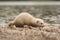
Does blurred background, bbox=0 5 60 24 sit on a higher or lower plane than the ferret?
lower

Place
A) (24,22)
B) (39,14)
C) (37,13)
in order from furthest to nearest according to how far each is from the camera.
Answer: (37,13)
(39,14)
(24,22)

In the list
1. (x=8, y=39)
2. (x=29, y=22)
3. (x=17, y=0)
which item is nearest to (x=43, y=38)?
(x=8, y=39)

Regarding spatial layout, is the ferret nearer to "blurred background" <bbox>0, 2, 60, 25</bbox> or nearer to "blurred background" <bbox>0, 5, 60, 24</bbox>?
"blurred background" <bbox>0, 2, 60, 25</bbox>

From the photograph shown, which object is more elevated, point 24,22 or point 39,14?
point 24,22

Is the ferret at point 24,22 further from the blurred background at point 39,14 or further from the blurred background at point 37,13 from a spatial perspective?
the blurred background at point 39,14

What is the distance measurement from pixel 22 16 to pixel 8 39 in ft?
11.0

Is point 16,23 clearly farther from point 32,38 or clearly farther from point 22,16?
point 32,38

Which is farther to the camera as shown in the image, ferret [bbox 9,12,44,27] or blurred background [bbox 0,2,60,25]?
blurred background [bbox 0,2,60,25]

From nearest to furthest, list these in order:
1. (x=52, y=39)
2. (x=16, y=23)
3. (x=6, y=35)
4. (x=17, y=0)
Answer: (x=52, y=39), (x=6, y=35), (x=16, y=23), (x=17, y=0)

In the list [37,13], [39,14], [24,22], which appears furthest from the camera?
[37,13]

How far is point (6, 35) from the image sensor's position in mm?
7555

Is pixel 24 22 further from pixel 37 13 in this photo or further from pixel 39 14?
pixel 37 13

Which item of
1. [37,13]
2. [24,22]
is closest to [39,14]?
[37,13]

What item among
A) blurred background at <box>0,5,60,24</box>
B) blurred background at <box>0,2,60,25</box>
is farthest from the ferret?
blurred background at <box>0,5,60,24</box>
